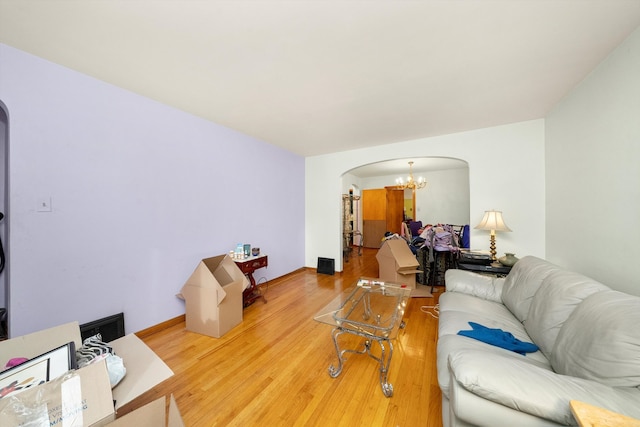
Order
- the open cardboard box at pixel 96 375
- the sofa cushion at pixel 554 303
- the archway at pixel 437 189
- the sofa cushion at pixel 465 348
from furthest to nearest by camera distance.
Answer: the archway at pixel 437 189 < the sofa cushion at pixel 554 303 < the sofa cushion at pixel 465 348 < the open cardboard box at pixel 96 375

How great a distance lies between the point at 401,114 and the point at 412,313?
8.31ft

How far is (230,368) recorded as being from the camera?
70.3 inches

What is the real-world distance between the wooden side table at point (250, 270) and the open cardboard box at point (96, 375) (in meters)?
1.40

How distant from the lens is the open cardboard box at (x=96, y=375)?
87cm

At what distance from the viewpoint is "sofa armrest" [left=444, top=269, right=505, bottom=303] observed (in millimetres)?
2141

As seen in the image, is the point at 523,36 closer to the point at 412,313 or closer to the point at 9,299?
the point at 412,313

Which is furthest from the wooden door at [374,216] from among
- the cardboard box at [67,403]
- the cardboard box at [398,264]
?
the cardboard box at [67,403]

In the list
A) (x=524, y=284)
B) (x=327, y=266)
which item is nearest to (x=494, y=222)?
(x=524, y=284)

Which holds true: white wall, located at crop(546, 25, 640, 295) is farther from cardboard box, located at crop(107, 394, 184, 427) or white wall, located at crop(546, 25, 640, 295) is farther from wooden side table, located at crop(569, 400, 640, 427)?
cardboard box, located at crop(107, 394, 184, 427)

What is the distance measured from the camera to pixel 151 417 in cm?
94

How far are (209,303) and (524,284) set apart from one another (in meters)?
2.95

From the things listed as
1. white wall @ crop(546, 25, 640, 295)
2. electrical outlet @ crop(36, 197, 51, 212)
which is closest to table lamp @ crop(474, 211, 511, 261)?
white wall @ crop(546, 25, 640, 295)

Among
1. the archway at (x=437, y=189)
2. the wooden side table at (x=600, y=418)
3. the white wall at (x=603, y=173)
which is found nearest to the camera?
the wooden side table at (x=600, y=418)

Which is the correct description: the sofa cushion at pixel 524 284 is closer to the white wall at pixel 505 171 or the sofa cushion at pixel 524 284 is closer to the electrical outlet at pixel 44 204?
the white wall at pixel 505 171
